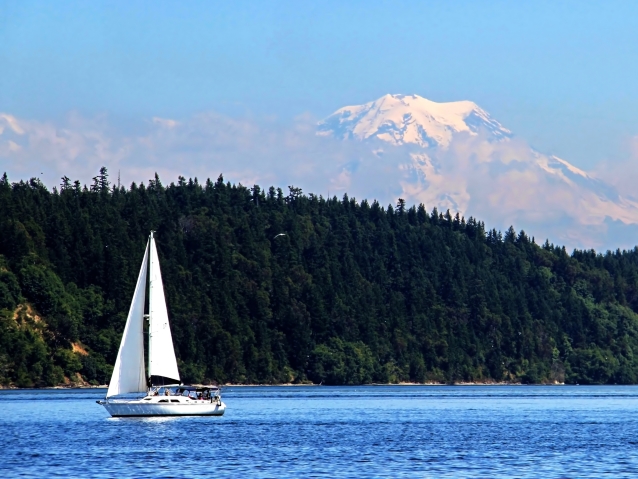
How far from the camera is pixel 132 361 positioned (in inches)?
4254

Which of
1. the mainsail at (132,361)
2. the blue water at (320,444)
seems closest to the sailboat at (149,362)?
the mainsail at (132,361)

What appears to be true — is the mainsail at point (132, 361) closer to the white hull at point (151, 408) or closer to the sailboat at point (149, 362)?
the sailboat at point (149, 362)

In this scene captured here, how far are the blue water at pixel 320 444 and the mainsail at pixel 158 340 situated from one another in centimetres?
441

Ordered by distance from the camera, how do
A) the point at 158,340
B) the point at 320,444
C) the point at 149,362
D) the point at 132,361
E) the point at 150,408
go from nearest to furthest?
the point at 320,444, the point at 132,361, the point at 149,362, the point at 158,340, the point at 150,408

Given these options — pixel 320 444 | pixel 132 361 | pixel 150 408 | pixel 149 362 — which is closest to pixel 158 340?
pixel 149 362

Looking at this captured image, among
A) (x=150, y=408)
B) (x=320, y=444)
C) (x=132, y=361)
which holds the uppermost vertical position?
(x=132, y=361)

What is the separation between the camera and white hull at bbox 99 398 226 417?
364 ft

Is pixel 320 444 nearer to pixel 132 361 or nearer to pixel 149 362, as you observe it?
pixel 132 361

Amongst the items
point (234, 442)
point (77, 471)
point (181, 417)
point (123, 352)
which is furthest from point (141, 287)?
point (77, 471)

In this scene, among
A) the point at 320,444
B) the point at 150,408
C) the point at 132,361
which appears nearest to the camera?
the point at 320,444

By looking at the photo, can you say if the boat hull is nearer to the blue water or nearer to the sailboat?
the sailboat

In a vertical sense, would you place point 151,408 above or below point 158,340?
below

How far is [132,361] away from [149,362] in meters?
2.00

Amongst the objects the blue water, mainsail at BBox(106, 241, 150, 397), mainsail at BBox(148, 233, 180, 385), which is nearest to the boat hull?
the blue water
